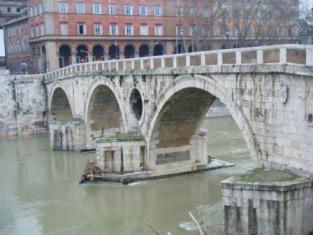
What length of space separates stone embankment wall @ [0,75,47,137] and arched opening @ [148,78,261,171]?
21.7 m

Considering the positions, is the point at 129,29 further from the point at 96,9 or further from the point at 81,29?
the point at 81,29

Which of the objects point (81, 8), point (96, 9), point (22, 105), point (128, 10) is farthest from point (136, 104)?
point (128, 10)

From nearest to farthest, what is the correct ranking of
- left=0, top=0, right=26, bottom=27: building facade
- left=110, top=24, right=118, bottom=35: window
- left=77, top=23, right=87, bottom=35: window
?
left=77, top=23, right=87, bottom=35: window, left=110, top=24, right=118, bottom=35: window, left=0, top=0, right=26, bottom=27: building facade

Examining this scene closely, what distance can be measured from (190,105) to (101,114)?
13.0 m

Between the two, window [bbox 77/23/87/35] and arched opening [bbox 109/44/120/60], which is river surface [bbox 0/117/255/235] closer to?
window [bbox 77/23/87/35]

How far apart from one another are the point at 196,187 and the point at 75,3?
35.9 metres

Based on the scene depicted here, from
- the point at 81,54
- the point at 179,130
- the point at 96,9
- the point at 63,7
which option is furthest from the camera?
the point at 81,54

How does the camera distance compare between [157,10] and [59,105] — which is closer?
[59,105]

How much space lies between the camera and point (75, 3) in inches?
2146

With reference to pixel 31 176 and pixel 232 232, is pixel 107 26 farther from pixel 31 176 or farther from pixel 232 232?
pixel 232 232

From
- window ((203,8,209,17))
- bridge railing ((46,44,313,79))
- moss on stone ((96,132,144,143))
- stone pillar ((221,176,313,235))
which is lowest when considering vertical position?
stone pillar ((221,176,313,235))

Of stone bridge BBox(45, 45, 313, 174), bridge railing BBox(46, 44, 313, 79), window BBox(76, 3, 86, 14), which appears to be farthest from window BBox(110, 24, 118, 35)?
bridge railing BBox(46, 44, 313, 79)

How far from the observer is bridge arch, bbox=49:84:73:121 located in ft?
144

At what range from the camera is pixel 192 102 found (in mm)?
24234
